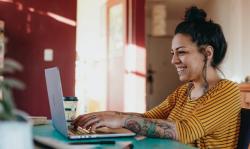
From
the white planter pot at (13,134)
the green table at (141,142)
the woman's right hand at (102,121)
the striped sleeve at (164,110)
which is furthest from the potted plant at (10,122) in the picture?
the striped sleeve at (164,110)

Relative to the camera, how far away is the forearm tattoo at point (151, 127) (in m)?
1.17

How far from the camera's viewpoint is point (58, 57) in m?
3.69

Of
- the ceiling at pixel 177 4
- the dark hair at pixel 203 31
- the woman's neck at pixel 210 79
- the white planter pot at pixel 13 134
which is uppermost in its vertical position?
the ceiling at pixel 177 4

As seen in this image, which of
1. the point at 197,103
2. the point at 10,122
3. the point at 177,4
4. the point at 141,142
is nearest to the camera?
the point at 10,122

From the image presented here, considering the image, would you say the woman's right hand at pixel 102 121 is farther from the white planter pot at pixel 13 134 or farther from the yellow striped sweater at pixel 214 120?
the white planter pot at pixel 13 134

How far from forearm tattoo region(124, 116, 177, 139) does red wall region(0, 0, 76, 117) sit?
8.27 feet

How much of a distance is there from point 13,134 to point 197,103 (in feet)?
3.09

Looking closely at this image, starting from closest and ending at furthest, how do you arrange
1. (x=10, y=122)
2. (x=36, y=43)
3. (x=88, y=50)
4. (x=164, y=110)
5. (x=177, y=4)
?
(x=10, y=122), (x=164, y=110), (x=36, y=43), (x=177, y=4), (x=88, y=50)

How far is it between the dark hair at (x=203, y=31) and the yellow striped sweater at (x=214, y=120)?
17cm

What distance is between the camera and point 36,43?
3.62 m

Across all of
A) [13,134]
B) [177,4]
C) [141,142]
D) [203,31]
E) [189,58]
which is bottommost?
[141,142]

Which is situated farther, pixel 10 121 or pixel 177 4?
pixel 177 4

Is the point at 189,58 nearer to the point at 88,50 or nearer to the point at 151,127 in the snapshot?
the point at 151,127

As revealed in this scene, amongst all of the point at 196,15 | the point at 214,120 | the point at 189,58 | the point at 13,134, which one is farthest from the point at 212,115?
the point at 13,134
